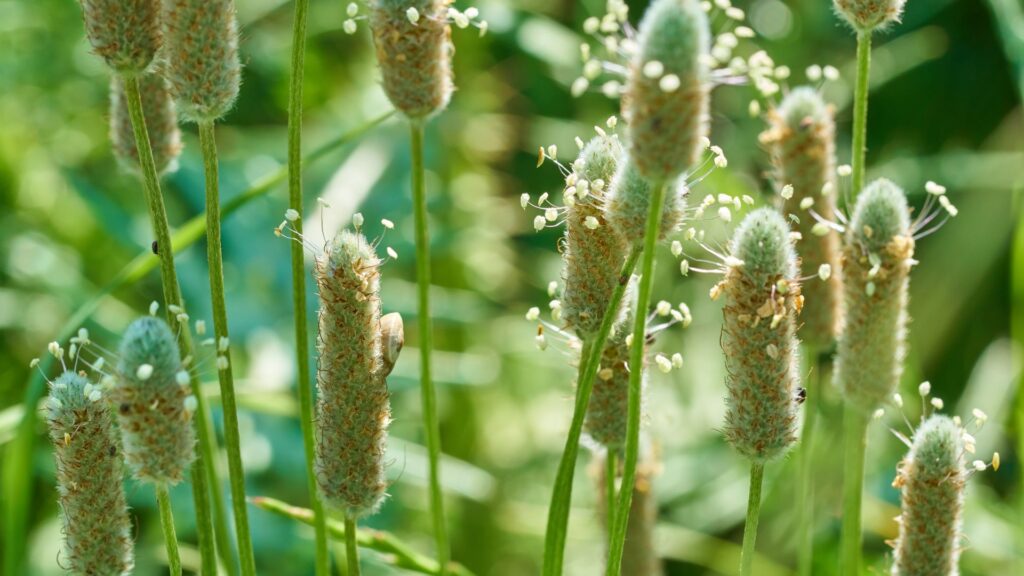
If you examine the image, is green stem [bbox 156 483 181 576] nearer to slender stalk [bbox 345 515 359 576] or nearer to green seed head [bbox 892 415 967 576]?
slender stalk [bbox 345 515 359 576]

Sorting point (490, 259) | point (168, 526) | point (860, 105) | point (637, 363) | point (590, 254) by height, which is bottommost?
point (168, 526)

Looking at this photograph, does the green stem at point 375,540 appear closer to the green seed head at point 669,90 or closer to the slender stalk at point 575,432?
the slender stalk at point 575,432

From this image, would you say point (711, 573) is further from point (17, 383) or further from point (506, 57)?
point (506, 57)

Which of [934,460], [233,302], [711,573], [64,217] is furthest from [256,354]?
[934,460]

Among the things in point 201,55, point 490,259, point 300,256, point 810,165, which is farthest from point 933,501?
point 490,259

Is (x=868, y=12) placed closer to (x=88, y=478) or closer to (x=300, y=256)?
(x=300, y=256)

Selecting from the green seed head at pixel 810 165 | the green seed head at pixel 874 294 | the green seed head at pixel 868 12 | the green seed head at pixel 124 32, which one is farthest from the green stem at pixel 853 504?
the green seed head at pixel 124 32

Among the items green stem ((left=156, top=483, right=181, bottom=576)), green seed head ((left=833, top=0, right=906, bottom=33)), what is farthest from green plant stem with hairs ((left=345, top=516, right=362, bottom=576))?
green seed head ((left=833, top=0, right=906, bottom=33))
